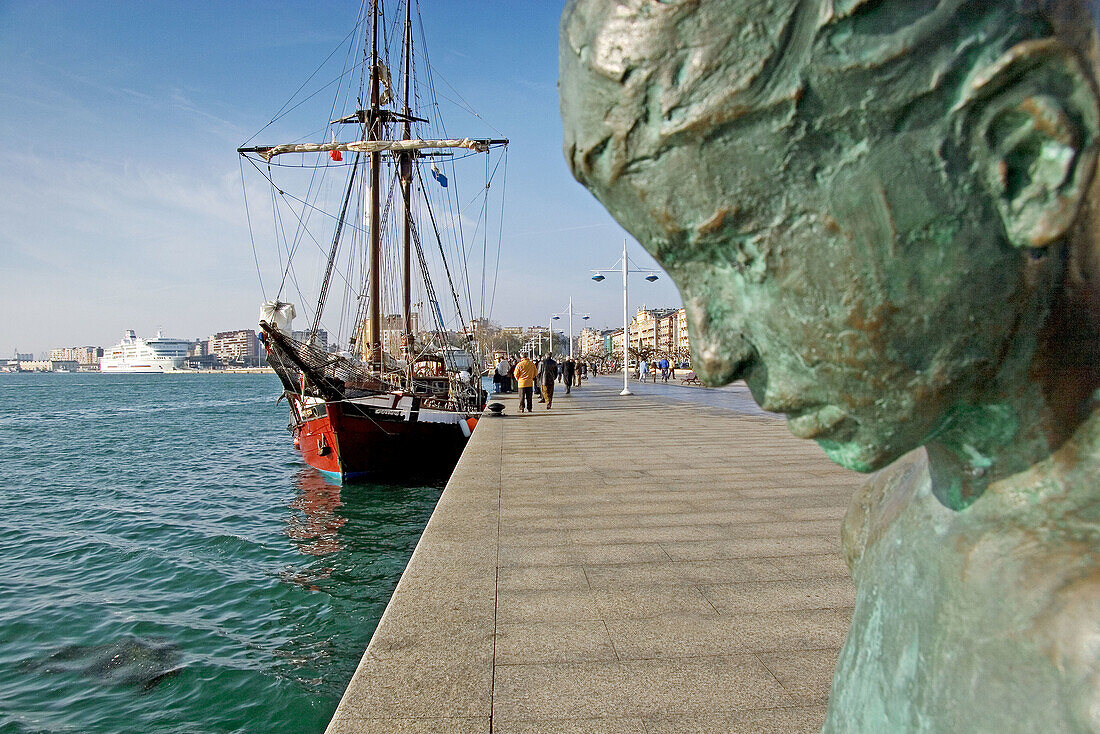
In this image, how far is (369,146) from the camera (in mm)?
24266

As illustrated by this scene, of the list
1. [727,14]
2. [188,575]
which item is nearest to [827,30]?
[727,14]

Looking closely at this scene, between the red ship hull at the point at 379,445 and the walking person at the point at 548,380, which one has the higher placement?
the walking person at the point at 548,380

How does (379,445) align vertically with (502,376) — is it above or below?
below

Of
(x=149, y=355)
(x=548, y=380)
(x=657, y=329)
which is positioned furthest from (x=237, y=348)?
(x=548, y=380)

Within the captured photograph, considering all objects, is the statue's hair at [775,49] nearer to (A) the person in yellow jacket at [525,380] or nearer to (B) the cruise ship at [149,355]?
(A) the person in yellow jacket at [525,380]

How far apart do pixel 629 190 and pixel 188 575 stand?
10575mm

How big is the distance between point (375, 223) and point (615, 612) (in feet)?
76.6

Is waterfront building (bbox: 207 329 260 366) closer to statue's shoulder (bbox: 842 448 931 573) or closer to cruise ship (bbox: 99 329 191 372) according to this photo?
cruise ship (bbox: 99 329 191 372)

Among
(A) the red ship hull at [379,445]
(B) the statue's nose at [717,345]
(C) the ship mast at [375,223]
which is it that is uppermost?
(C) the ship mast at [375,223]

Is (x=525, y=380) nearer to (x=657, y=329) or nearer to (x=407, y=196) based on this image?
(x=407, y=196)

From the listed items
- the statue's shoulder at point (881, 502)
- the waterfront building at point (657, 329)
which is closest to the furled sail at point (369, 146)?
the statue's shoulder at point (881, 502)

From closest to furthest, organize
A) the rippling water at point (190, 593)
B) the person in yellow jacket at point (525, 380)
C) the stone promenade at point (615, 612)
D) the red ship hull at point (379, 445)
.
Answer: the stone promenade at point (615, 612) → the rippling water at point (190, 593) → the red ship hull at point (379, 445) → the person in yellow jacket at point (525, 380)

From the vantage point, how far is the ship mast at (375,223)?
25078 millimetres

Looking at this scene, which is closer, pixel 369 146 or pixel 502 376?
pixel 369 146
